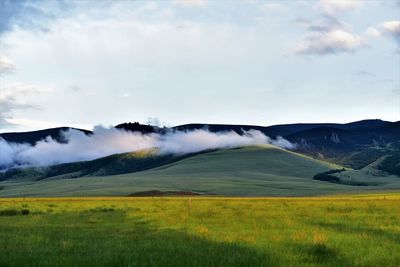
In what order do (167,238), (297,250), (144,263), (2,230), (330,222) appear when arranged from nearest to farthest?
(144,263) < (297,250) < (167,238) < (2,230) < (330,222)

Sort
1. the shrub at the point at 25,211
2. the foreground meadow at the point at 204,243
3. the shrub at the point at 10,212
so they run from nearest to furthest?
1. the foreground meadow at the point at 204,243
2. the shrub at the point at 10,212
3. the shrub at the point at 25,211

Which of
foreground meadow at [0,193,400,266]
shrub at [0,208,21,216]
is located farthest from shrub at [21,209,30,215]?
foreground meadow at [0,193,400,266]

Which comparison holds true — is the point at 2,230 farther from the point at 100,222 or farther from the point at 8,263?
the point at 8,263

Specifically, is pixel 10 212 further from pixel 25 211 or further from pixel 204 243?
pixel 204 243

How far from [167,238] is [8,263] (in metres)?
8.61

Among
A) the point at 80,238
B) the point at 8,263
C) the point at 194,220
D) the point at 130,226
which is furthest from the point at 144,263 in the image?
the point at 194,220

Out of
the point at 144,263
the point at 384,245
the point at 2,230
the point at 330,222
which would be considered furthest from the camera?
the point at 330,222

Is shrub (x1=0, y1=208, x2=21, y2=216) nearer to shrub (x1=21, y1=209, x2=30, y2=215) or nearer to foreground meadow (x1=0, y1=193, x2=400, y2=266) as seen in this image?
shrub (x1=21, y1=209, x2=30, y2=215)

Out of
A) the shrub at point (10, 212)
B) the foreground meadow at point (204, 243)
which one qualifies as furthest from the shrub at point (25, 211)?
the foreground meadow at point (204, 243)

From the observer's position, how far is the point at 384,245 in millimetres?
22766

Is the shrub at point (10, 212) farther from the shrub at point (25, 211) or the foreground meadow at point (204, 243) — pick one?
the foreground meadow at point (204, 243)

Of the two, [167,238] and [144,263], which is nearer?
[144,263]

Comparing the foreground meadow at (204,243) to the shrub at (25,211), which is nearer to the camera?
the foreground meadow at (204,243)

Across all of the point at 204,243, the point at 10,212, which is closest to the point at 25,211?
the point at 10,212
